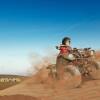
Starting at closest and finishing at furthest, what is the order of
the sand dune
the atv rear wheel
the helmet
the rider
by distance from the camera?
the sand dune, the atv rear wheel, the rider, the helmet

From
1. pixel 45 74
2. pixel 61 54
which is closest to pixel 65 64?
pixel 61 54

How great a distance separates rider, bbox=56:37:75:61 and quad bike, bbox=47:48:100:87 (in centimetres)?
14

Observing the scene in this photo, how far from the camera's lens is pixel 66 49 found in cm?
1419

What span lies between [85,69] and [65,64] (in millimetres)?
1456

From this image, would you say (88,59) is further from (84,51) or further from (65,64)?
(65,64)

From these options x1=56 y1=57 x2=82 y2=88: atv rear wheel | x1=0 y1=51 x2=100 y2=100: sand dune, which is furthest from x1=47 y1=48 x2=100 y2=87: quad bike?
x1=0 y1=51 x2=100 y2=100: sand dune

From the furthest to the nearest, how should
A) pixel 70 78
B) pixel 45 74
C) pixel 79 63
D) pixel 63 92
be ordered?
pixel 45 74 → pixel 79 63 → pixel 70 78 → pixel 63 92

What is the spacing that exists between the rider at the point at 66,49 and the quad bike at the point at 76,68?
14 cm

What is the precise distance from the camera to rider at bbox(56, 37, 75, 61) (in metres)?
14.0

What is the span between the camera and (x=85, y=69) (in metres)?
15.2

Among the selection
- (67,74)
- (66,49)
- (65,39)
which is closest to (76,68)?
(67,74)

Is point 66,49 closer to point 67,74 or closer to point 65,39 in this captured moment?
point 65,39

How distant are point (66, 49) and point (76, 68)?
837 millimetres

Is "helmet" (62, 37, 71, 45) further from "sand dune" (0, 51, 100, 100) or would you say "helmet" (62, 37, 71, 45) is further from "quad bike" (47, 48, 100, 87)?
"sand dune" (0, 51, 100, 100)
